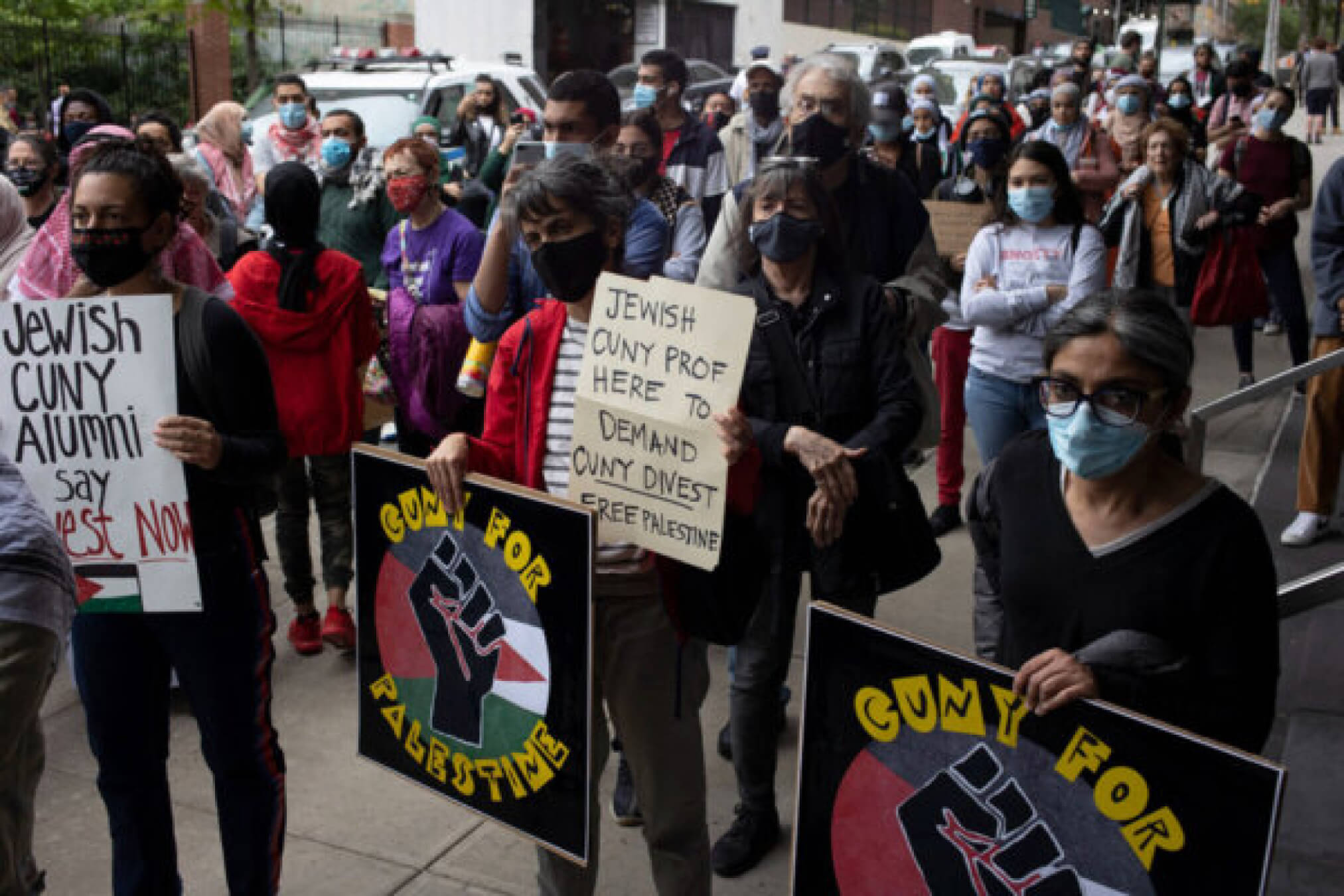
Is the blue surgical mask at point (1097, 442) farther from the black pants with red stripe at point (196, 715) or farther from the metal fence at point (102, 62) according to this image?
the metal fence at point (102, 62)

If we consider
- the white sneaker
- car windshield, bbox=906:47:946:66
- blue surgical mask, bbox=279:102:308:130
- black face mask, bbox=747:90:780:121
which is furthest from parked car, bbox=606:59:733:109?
the white sneaker

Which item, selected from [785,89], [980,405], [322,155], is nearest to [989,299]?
[980,405]

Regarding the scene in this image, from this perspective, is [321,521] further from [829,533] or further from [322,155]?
[829,533]

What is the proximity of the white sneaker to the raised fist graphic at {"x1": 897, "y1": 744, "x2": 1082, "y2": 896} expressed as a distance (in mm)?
4722

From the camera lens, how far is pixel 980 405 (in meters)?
5.43

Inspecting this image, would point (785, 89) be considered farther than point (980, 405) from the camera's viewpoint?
No

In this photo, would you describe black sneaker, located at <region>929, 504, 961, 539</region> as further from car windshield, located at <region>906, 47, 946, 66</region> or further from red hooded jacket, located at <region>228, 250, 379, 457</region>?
car windshield, located at <region>906, 47, 946, 66</region>

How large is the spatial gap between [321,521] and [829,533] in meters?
2.93

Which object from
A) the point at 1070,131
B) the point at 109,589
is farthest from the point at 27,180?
the point at 1070,131

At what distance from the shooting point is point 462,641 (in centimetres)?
321

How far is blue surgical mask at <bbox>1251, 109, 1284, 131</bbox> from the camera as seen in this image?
9656 mm

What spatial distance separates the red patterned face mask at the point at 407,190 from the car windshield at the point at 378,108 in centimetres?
778

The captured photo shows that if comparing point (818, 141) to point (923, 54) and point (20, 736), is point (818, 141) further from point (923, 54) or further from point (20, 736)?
point (923, 54)

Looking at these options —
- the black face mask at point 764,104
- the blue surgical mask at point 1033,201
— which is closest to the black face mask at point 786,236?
the blue surgical mask at point 1033,201
